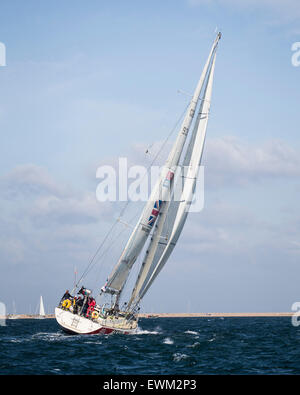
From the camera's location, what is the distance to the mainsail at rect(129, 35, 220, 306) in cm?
3525

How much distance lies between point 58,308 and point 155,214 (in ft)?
28.6

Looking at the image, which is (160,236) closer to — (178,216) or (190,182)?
(178,216)

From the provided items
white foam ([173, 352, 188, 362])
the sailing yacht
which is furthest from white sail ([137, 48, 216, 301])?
white foam ([173, 352, 188, 362])

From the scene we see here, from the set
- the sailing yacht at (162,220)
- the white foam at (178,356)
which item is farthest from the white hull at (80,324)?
the white foam at (178,356)

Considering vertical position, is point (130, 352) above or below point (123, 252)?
below

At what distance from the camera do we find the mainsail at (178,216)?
1388 inches

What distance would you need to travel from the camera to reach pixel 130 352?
2553 cm

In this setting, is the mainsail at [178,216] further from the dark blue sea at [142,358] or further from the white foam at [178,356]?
the white foam at [178,356]

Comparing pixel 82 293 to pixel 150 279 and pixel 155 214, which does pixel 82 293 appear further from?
pixel 155 214

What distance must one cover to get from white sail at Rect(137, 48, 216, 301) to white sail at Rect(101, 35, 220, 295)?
0.78 metres

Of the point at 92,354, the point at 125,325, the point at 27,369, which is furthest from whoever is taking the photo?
the point at 125,325

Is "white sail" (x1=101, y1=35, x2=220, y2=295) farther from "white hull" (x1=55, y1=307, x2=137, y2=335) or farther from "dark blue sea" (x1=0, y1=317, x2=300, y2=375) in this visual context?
"dark blue sea" (x1=0, y1=317, x2=300, y2=375)
